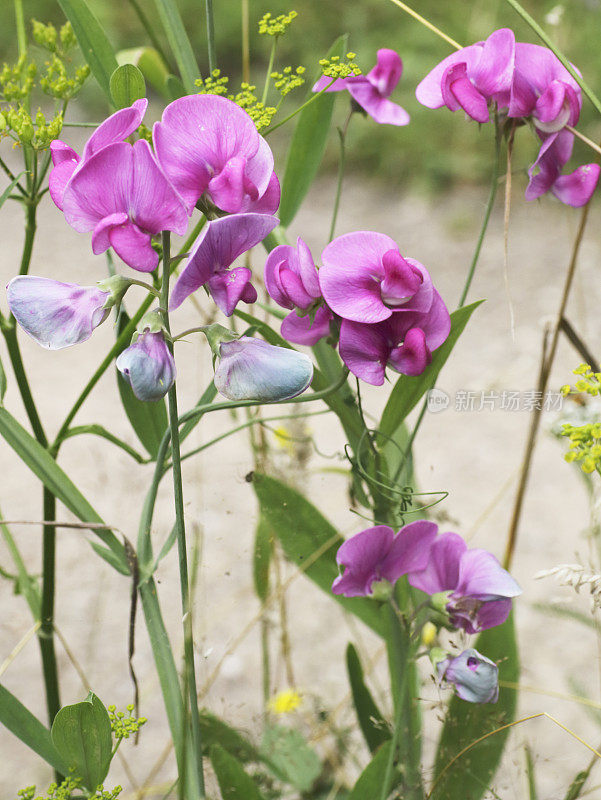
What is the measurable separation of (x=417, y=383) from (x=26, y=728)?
10.8 inches

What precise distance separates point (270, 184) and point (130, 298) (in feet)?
5.19

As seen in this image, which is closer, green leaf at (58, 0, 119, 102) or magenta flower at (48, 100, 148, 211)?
magenta flower at (48, 100, 148, 211)

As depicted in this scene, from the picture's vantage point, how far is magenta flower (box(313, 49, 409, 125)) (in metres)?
0.54

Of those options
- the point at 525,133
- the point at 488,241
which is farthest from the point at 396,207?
the point at 525,133

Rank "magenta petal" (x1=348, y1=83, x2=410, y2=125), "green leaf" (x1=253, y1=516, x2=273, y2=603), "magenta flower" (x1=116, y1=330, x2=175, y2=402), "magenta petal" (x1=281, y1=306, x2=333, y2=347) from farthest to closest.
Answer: "green leaf" (x1=253, y1=516, x2=273, y2=603)
"magenta petal" (x1=348, y1=83, x2=410, y2=125)
"magenta petal" (x1=281, y1=306, x2=333, y2=347)
"magenta flower" (x1=116, y1=330, x2=175, y2=402)

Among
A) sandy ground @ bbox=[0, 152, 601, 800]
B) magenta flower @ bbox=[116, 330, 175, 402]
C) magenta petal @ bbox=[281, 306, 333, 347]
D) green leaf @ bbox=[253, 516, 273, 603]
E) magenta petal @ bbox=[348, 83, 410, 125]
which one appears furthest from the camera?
sandy ground @ bbox=[0, 152, 601, 800]

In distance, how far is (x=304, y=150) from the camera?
563 mm

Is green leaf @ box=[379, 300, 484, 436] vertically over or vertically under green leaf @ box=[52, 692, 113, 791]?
over

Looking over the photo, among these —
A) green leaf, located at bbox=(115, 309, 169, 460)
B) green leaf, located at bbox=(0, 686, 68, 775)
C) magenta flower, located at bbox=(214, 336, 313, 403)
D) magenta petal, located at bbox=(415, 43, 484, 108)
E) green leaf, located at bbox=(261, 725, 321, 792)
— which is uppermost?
magenta petal, located at bbox=(415, 43, 484, 108)

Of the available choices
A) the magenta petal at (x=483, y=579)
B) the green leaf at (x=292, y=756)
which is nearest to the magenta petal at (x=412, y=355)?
the magenta petal at (x=483, y=579)

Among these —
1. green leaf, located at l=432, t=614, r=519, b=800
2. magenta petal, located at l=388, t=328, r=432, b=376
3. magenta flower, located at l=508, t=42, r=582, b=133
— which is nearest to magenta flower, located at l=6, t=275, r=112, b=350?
magenta petal, located at l=388, t=328, r=432, b=376

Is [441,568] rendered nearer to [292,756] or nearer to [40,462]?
[40,462]

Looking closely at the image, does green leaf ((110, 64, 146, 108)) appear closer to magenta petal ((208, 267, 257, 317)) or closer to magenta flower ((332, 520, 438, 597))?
magenta petal ((208, 267, 257, 317))

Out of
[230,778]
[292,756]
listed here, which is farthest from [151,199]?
[292,756]
